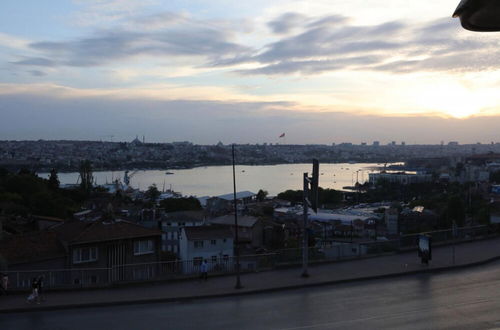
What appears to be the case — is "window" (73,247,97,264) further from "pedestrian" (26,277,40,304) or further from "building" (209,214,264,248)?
"building" (209,214,264,248)

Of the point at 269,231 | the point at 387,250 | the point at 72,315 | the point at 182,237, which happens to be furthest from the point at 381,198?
the point at 72,315

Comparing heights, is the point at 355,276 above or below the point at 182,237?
above

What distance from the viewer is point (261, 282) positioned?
8.69m

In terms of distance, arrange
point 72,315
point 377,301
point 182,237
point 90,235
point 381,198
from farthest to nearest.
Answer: point 381,198 → point 182,237 → point 90,235 → point 377,301 → point 72,315

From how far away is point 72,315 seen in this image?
6906mm

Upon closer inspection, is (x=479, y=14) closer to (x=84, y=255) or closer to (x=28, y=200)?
(x=84, y=255)

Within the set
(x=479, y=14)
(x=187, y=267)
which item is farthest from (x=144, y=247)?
(x=479, y=14)

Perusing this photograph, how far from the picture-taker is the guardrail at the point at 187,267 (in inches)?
336

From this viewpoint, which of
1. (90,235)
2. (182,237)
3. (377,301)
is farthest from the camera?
(182,237)

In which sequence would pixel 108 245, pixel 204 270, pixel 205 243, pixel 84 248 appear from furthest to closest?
pixel 205 243, pixel 108 245, pixel 84 248, pixel 204 270

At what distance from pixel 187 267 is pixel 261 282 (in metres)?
1.86

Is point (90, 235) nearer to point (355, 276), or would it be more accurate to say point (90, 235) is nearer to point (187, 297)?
point (187, 297)

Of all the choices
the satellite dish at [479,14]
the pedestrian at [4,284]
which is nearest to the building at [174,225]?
the pedestrian at [4,284]

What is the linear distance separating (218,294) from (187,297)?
49 cm
